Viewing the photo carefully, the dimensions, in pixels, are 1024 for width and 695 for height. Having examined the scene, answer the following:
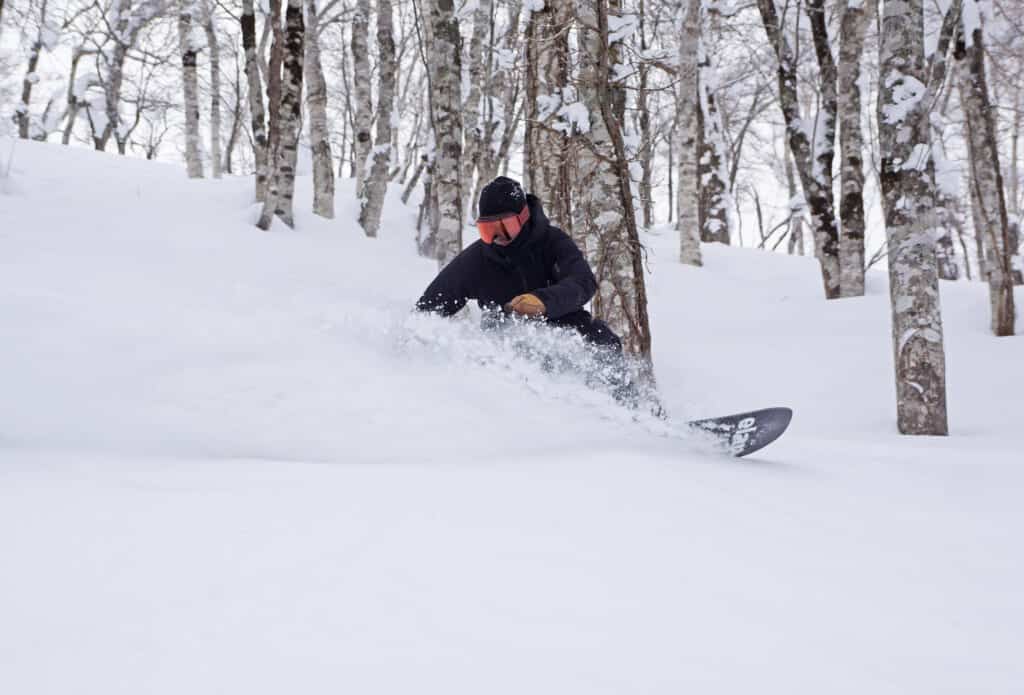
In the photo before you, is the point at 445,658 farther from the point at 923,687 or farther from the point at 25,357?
the point at 25,357

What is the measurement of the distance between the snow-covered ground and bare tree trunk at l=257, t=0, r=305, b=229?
4.20 m

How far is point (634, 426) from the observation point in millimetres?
3773

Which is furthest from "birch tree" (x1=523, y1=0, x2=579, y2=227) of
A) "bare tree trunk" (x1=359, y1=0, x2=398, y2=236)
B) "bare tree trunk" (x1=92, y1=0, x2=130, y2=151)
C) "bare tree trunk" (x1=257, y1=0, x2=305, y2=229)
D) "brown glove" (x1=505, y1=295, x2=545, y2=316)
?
"bare tree trunk" (x1=92, y1=0, x2=130, y2=151)

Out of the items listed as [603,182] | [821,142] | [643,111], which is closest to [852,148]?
[821,142]

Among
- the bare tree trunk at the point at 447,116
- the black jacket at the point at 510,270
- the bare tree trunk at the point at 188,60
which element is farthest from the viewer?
the bare tree trunk at the point at 188,60

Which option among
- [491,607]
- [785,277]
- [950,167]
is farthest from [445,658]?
[785,277]

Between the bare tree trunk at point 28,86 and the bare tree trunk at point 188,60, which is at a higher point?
the bare tree trunk at point 28,86

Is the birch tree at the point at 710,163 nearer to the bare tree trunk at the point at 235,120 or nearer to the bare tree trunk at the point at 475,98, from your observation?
the bare tree trunk at the point at 475,98

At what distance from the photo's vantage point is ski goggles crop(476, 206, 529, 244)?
439 cm

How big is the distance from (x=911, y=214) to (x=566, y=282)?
3.26 metres

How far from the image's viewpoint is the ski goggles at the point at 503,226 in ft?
A: 14.4

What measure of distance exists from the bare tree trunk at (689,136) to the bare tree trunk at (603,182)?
601 cm

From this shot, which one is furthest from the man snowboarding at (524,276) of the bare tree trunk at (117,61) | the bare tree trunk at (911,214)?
the bare tree trunk at (117,61)

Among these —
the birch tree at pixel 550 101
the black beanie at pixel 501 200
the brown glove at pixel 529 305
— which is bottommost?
the brown glove at pixel 529 305
